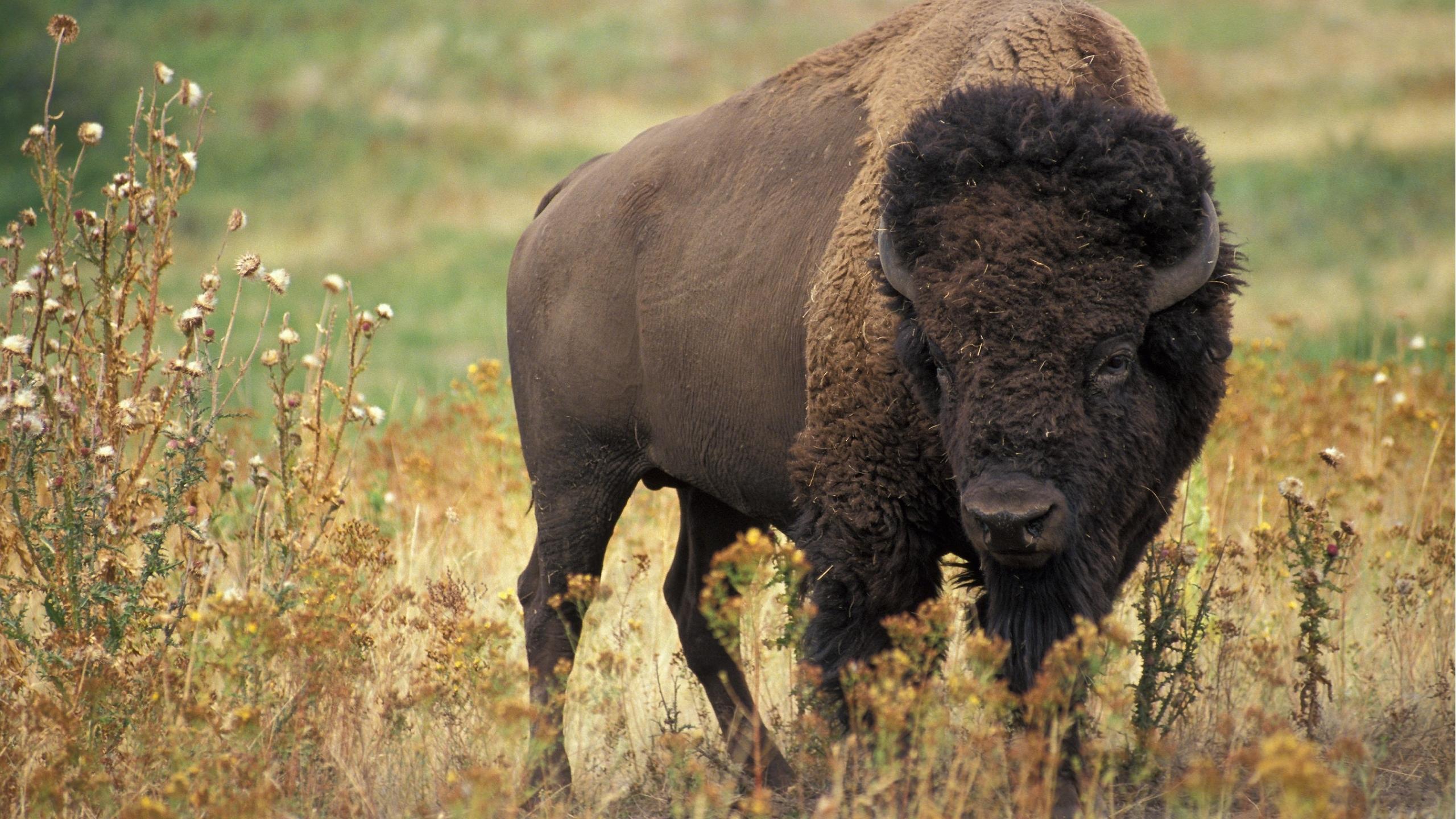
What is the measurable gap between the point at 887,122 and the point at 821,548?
1439mm

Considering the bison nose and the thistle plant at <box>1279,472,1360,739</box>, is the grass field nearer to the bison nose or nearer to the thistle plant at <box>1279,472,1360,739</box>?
the thistle plant at <box>1279,472,1360,739</box>

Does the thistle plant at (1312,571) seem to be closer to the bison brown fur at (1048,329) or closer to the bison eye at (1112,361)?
the bison brown fur at (1048,329)

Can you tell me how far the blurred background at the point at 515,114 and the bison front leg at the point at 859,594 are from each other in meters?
13.8

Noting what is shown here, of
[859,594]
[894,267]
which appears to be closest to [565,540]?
[859,594]

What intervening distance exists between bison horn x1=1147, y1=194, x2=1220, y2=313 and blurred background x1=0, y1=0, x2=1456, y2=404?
14410mm

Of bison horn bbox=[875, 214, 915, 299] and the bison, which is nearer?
the bison

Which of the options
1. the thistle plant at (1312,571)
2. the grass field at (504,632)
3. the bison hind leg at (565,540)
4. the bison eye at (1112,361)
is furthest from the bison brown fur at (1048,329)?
the bison hind leg at (565,540)

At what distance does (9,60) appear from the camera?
103 ft

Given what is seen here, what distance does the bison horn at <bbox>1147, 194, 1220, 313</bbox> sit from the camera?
373 cm

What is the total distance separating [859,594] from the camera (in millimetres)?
4133

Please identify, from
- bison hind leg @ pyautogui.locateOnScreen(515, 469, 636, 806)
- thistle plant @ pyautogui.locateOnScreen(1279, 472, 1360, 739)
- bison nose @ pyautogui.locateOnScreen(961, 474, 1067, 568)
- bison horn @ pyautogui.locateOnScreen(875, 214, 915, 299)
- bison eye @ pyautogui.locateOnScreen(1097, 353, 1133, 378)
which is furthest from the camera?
bison hind leg @ pyautogui.locateOnScreen(515, 469, 636, 806)

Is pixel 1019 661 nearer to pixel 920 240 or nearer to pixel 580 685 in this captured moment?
pixel 920 240

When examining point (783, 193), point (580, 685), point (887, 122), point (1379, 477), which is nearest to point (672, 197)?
point (783, 193)

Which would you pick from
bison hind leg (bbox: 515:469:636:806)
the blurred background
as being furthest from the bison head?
the blurred background
